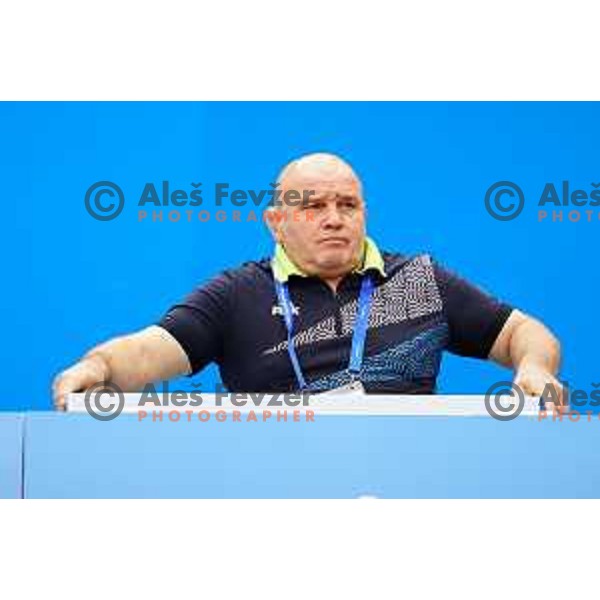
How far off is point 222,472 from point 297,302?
112 centimetres

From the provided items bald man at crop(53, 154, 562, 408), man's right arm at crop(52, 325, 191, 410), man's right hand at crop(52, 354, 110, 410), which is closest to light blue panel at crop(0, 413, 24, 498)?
man's right hand at crop(52, 354, 110, 410)

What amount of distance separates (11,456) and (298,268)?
1238 mm

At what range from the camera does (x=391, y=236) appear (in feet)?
10.8

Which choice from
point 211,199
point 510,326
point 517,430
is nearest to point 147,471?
point 517,430

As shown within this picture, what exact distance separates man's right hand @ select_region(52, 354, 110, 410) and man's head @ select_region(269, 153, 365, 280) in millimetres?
625

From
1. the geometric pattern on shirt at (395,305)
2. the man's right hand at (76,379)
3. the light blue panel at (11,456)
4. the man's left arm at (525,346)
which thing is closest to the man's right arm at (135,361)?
the man's right hand at (76,379)

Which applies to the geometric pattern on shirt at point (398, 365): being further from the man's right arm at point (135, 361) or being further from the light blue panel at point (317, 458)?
the light blue panel at point (317, 458)

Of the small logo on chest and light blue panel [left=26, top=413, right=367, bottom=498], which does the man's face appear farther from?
light blue panel [left=26, top=413, right=367, bottom=498]

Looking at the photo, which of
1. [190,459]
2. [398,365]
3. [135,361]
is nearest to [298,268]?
[398,365]

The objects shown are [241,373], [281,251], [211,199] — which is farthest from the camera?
[211,199]

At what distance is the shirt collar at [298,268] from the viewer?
2.69 m

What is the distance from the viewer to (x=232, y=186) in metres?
3.26

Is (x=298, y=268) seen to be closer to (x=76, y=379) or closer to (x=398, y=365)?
(x=398, y=365)

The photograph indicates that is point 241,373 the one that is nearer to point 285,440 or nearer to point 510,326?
point 510,326
